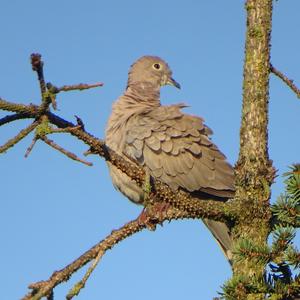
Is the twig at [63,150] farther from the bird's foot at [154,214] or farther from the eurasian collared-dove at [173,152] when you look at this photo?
the eurasian collared-dove at [173,152]

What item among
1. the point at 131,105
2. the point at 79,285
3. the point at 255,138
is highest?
the point at 131,105

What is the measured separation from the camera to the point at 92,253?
3.71 m

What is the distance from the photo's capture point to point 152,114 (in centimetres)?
707

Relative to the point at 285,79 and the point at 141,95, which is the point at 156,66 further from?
the point at 285,79

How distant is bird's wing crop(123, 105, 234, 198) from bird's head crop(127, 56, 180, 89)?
1.79m

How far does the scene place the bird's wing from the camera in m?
6.77

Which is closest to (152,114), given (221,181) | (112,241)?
(221,181)

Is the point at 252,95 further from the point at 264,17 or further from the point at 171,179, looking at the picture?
the point at 171,179

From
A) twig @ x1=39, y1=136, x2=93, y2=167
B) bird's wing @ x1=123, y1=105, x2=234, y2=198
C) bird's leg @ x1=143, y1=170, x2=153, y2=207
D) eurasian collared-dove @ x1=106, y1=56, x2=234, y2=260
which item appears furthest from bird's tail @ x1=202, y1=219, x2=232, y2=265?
twig @ x1=39, y1=136, x2=93, y2=167

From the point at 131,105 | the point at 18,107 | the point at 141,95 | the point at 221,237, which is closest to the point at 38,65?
the point at 18,107

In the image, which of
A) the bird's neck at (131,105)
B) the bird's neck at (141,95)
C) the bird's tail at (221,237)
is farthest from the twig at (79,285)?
the bird's neck at (141,95)

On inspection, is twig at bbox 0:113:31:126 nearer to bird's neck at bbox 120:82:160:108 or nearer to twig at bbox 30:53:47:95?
twig at bbox 30:53:47:95

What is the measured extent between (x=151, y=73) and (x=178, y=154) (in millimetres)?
2214

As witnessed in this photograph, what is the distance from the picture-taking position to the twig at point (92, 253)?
134 inches
